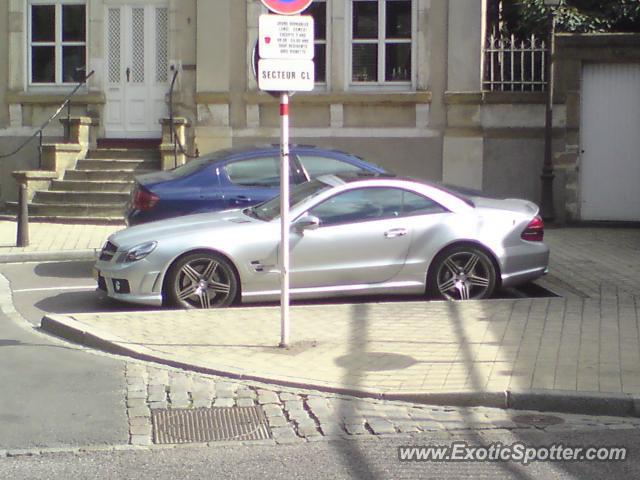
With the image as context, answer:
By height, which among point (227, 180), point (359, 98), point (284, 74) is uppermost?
point (359, 98)

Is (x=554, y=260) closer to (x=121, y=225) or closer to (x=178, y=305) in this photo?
(x=178, y=305)

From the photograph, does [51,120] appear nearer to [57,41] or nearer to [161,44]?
[57,41]

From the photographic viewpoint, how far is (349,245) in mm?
10500

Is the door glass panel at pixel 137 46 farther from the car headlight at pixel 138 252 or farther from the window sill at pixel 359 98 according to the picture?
the car headlight at pixel 138 252

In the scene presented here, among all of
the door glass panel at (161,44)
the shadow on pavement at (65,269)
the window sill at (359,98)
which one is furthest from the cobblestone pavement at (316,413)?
the door glass panel at (161,44)

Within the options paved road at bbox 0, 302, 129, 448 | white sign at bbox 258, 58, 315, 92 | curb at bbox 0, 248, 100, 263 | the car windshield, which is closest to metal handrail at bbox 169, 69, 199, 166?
curb at bbox 0, 248, 100, 263

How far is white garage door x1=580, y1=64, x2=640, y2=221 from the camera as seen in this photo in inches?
688

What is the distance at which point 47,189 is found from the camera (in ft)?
60.6

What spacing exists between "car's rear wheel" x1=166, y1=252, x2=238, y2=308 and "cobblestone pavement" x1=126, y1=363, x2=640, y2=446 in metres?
2.41

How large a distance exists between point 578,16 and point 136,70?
8.26 m

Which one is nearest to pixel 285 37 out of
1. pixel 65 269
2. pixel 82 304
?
pixel 82 304

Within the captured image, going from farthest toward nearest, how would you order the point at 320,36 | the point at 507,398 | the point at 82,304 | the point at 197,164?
the point at 320,36 < the point at 197,164 < the point at 82,304 < the point at 507,398

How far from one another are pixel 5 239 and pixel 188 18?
19.2ft

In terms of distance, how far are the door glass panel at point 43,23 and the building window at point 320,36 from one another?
5020 mm
